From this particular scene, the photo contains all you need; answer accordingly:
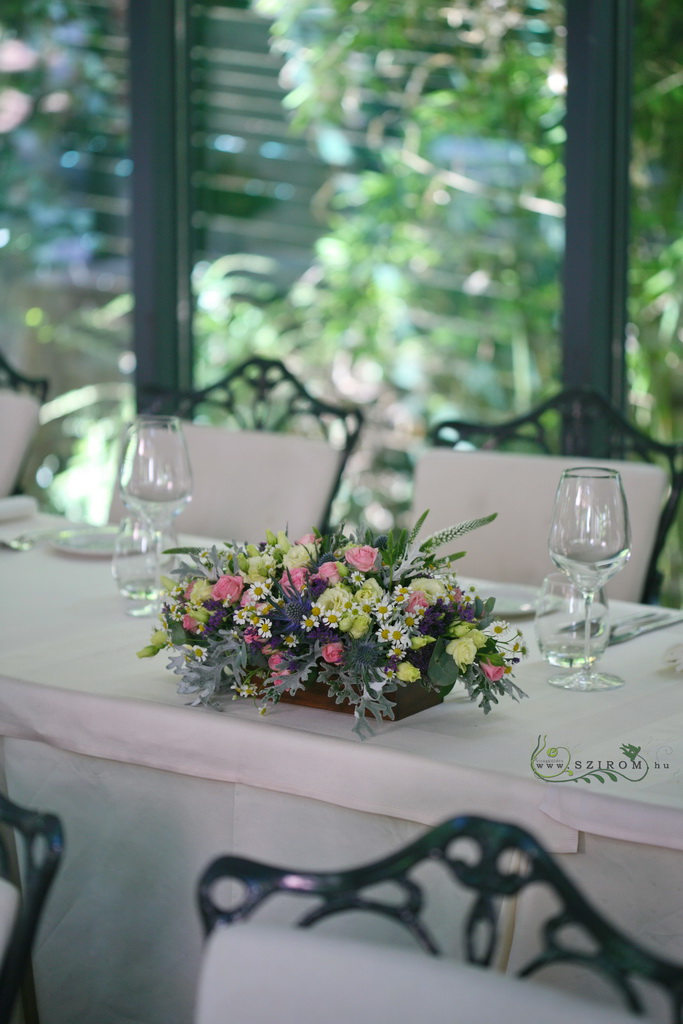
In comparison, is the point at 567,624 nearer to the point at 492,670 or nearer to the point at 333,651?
the point at 492,670

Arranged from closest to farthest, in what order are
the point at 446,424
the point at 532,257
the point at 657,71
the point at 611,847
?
the point at 611,847
the point at 446,424
the point at 657,71
the point at 532,257

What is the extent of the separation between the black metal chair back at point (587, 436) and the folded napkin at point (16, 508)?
83 centimetres

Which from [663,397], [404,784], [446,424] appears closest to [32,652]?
[404,784]

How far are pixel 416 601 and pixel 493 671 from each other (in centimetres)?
11

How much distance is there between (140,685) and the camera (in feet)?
4.67

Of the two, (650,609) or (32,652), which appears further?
(650,609)

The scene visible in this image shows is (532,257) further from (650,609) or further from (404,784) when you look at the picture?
(404,784)

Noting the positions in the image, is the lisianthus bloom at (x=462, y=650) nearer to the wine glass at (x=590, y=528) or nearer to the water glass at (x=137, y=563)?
the wine glass at (x=590, y=528)

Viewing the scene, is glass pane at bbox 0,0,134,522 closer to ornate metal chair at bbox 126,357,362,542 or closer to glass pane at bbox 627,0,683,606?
ornate metal chair at bbox 126,357,362,542

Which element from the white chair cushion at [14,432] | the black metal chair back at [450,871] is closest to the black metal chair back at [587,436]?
the white chair cushion at [14,432]

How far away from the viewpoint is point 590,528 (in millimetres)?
1427

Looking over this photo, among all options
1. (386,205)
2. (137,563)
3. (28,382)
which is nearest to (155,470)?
(137,563)

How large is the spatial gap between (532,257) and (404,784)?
2.42m

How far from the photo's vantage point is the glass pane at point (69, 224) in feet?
13.3
